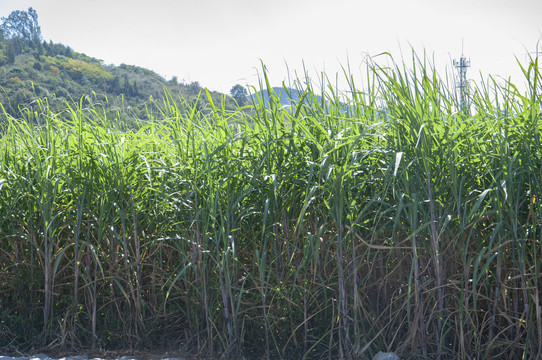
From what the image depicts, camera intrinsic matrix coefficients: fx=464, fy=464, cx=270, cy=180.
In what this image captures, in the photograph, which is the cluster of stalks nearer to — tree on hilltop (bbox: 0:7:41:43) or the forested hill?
the forested hill

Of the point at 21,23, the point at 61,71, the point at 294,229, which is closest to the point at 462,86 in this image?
the point at 294,229

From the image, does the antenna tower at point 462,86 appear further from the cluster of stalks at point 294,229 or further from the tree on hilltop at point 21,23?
the tree on hilltop at point 21,23

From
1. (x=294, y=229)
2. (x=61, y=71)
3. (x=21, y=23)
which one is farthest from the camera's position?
(x=21, y=23)

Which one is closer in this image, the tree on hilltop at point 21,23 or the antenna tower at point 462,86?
the antenna tower at point 462,86

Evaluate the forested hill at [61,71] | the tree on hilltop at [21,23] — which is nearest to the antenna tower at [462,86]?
the forested hill at [61,71]

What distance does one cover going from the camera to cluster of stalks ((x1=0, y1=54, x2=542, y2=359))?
2289 mm

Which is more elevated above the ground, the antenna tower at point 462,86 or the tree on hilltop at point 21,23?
the tree on hilltop at point 21,23

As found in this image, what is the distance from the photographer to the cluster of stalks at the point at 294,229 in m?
2.29

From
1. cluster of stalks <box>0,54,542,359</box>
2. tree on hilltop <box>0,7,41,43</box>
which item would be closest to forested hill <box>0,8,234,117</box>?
tree on hilltop <box>0,7,41,43</box>

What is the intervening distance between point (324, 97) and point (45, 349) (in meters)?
2.31

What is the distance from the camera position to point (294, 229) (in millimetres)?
2652

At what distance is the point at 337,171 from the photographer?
7.57ft

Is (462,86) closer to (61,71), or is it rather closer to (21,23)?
(61,71)

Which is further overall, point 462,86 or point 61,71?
point 61,71
